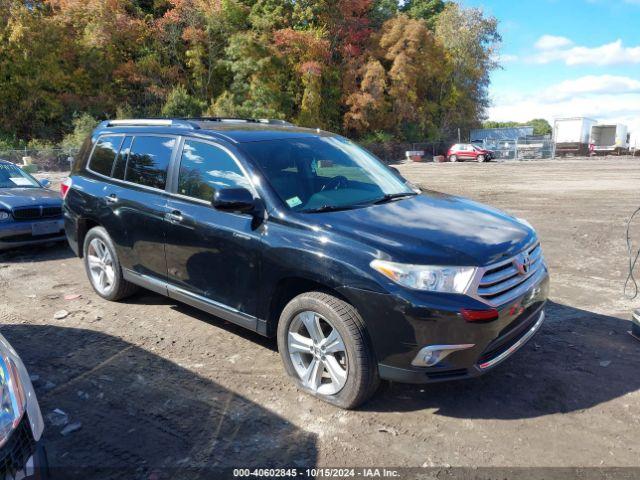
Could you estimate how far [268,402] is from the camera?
11.4 ft

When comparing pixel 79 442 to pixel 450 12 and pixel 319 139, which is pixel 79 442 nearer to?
Answer: pixel 319 139

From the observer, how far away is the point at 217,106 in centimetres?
3672

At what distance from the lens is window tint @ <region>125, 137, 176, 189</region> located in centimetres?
449

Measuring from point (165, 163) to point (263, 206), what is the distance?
4.43ft

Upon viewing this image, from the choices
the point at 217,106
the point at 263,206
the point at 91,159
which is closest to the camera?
the point at 263,206

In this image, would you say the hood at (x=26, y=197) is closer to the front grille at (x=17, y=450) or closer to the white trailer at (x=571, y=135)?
the front grille at (x=17, y=450)

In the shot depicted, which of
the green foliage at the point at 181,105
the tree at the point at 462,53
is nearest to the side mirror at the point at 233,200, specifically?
the green foliage at the point at 181,105

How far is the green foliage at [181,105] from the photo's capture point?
35469 millimetres

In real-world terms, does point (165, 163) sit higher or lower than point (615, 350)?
higher

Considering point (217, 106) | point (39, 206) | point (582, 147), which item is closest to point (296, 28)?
point (217, 106)

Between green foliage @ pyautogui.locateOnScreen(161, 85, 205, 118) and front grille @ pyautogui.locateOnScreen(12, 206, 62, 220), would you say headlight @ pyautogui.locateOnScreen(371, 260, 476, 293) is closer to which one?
front grille @ pyautogui.locateOnScreen(12, 206, 62, 220)

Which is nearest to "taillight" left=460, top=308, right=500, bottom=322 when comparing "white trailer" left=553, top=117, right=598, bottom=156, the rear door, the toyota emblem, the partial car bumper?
the toyota emblem

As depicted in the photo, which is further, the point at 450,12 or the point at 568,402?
the point at 450,12

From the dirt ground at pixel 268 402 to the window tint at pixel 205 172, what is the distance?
53.0 inches
